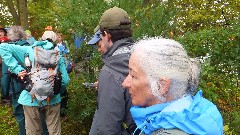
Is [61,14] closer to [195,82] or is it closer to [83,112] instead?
[83,112]

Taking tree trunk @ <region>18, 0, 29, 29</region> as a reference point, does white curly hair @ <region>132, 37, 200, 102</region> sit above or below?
above

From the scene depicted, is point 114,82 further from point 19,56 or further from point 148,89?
point 19,56

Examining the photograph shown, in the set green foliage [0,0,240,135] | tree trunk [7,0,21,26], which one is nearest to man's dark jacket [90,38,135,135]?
green foliage [0,0,240,135]

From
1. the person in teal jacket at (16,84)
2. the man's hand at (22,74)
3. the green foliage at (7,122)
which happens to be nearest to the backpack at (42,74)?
the man's hand at (22,74)

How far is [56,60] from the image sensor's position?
4.33m

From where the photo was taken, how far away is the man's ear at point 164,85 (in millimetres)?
1617

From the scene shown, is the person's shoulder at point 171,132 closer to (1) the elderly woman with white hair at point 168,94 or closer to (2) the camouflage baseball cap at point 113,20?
(1) the elderly woman with white hair at point 168,94

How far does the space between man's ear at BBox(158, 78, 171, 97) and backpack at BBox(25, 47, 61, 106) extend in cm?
282

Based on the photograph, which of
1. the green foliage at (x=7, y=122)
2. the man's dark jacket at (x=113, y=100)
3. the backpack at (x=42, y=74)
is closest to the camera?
the man's dark jacket at (x=113, y=100)

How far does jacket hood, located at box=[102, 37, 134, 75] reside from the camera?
2.47 m

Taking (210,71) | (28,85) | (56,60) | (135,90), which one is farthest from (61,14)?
(135,90)

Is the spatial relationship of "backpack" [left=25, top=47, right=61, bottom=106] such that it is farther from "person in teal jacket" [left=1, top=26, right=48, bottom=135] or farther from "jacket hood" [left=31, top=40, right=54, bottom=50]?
"person in teal jacket" [left=1, top=26, right=48, bottom=135]

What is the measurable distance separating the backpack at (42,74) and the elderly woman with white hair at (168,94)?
2.59 metres

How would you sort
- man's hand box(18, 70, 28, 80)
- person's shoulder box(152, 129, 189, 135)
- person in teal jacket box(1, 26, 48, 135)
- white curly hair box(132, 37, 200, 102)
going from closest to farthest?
person's shoulder box(152, 129, 189, 135), white curly hair box(132, 37, 200, 102), man's hand box(18, 70, 28, 80), person in teal jacket box(1, 26, 48, 135)
